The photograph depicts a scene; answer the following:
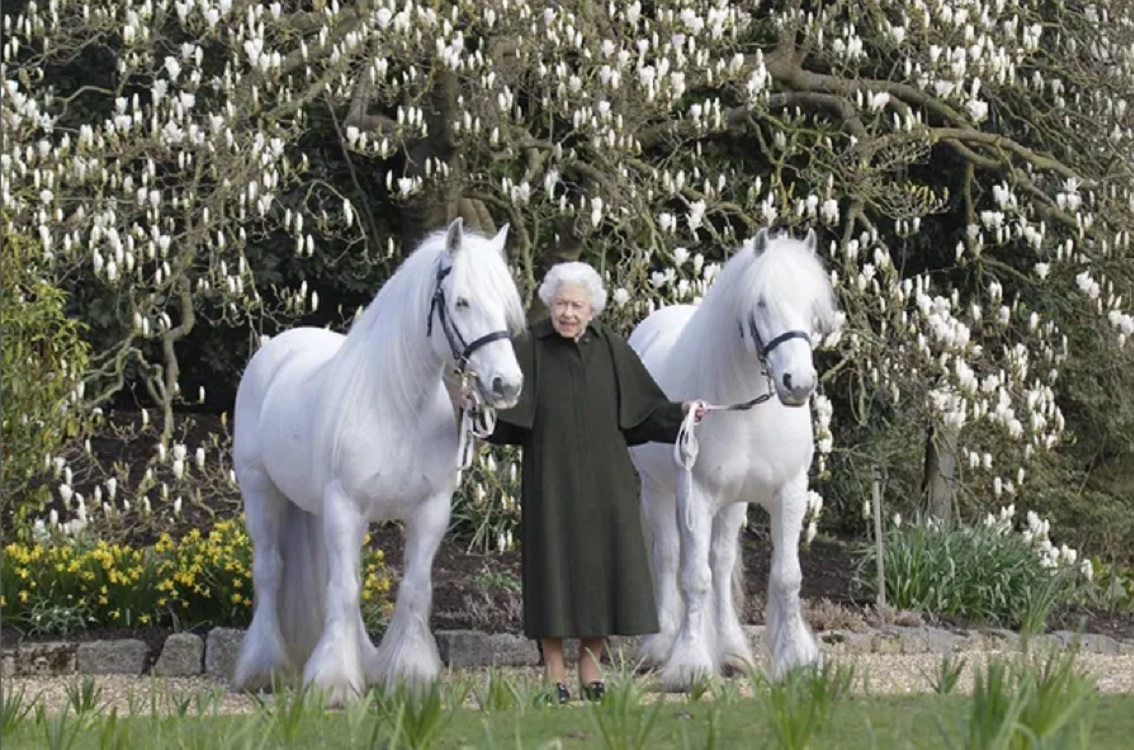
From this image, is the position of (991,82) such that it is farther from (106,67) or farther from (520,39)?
(106,67)

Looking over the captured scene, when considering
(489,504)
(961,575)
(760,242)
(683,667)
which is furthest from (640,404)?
(961,575)

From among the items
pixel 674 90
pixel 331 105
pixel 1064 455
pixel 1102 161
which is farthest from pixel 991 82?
pixel 331 105

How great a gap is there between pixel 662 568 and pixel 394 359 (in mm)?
1622

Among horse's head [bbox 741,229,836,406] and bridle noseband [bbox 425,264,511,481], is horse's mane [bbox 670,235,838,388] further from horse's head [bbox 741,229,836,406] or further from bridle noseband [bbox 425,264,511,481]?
bridle noseband [bbox 425,264,511,481]

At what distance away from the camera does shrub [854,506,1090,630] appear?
9961mm

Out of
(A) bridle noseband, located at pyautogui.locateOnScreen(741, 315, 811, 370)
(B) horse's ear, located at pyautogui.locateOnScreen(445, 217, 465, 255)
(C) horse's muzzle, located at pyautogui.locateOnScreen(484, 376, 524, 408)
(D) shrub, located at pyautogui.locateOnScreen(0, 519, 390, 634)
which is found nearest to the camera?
(C) horse's muzzle, located at pyautogui.locateOnScreen(484, 376, 524, 408)

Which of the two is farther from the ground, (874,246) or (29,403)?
(874,246)

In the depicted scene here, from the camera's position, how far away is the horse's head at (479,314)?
20.2 ft

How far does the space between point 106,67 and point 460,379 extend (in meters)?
7.29

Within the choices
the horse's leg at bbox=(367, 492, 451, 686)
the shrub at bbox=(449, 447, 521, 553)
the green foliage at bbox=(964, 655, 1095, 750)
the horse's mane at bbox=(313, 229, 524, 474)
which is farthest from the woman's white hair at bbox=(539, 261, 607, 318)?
the shrub at bbox=(449, 447, 521, 553)

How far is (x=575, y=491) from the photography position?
6.65m

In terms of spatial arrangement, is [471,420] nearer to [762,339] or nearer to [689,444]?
A: [689,444]

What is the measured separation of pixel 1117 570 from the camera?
12.0 metres

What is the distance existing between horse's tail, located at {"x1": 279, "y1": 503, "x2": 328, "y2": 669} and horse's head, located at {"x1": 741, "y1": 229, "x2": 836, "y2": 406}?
1.93m
